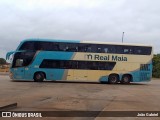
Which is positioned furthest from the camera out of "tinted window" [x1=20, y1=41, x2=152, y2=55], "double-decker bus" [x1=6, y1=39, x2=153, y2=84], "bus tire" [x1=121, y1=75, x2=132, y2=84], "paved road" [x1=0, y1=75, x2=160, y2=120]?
"bus tire" [x1=121, y1=75, x2=132, y2=84]

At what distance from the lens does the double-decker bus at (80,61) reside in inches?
1167

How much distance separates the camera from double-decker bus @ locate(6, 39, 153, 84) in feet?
97.2

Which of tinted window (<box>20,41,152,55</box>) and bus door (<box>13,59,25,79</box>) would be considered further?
bus door (<box>13,59,25,79</box>)

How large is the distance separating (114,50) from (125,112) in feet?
62.8

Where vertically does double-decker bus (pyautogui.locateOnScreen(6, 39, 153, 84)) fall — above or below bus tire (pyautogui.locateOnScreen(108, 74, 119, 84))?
above

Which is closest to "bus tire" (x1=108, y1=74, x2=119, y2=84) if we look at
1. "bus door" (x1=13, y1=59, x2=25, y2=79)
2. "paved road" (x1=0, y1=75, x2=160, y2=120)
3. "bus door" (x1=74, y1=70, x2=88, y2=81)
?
"bus door" (x1=74, y1=70, x2=88, y2=81)

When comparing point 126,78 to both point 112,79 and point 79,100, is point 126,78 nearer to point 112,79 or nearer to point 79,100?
point 112,79

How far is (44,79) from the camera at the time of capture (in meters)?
30.6

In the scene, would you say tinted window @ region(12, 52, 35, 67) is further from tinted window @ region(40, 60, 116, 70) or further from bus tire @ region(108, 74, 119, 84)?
bus tire @ region(108, 74, 119, 84)

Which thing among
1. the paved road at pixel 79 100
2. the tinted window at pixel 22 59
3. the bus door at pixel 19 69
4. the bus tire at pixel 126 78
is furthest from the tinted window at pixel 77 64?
the paved road at pixel 79 100

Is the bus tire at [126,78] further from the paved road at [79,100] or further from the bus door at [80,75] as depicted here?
the paved road at [79,100]

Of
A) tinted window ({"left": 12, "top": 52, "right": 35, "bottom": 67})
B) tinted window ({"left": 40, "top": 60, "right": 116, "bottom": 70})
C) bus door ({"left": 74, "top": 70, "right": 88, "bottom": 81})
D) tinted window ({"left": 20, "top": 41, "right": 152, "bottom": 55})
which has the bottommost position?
bus door ({"left": 74, "top": 70, "right": 88, "bottom": 81})

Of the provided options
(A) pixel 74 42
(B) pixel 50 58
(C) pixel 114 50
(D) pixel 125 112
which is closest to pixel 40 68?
(B) pixel 50 58

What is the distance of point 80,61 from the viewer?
3031 centimetres
